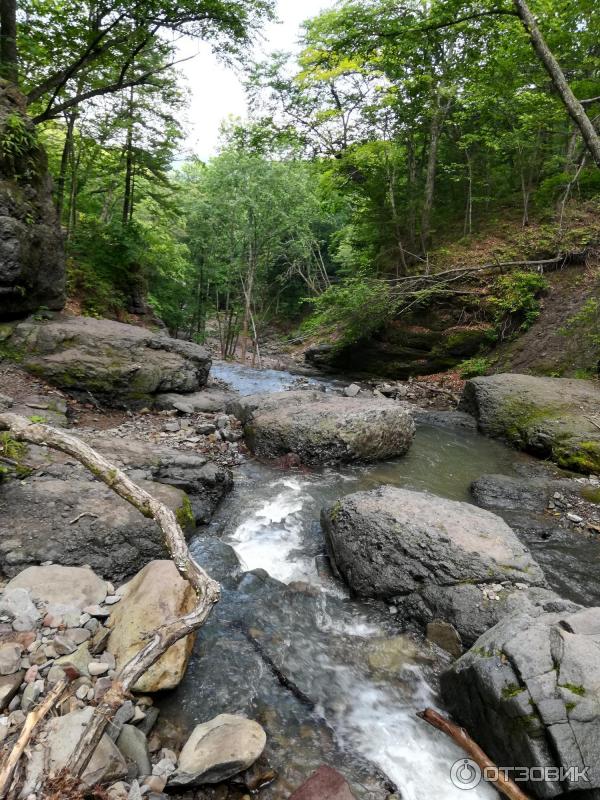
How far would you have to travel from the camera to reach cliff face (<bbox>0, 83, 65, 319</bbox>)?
785cm

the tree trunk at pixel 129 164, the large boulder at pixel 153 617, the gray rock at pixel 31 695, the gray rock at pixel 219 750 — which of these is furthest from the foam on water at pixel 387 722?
the tree trunk at pixel 129 164

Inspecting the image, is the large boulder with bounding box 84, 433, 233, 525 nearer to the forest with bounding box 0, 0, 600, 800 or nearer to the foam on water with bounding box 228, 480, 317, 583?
the forest with bounding box 0, 0, 600, 800

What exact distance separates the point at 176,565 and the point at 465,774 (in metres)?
2.50

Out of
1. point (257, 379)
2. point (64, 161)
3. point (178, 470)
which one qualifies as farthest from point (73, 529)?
point (64, 161)

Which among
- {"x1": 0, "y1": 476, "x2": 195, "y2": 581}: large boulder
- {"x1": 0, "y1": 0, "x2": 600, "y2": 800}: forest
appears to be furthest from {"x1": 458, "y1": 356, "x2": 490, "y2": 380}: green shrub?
{"x1": 0, "y1": 476, "x2": 195, "y2": 581}: large boulder

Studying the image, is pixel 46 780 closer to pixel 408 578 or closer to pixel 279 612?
pixel 279 612

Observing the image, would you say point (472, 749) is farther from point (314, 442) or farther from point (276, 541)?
point (314, 442)

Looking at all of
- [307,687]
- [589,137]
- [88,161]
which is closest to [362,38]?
[589,137]

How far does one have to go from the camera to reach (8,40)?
9.01 meters

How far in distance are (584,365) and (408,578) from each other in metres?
9.55

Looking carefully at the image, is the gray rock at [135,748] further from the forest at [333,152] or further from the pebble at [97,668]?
the forest at [333,152]

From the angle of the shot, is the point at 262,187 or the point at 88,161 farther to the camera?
the point at 262,187

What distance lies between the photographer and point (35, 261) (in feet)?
28.2

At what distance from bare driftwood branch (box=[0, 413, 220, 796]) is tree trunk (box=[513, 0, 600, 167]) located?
6998mm
